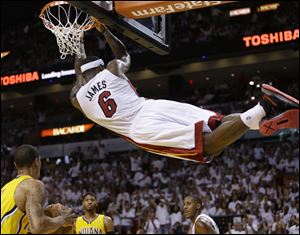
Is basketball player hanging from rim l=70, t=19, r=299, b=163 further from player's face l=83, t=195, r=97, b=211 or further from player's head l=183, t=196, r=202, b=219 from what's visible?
player's face l=83, t=195, r=97, b=211

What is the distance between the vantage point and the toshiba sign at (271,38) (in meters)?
14.8

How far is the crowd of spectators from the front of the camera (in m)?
11.6

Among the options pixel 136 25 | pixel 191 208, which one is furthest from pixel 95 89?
pixel 191 208

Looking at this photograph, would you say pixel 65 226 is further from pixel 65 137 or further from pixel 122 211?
pixel 65 137

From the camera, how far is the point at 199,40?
667 inches

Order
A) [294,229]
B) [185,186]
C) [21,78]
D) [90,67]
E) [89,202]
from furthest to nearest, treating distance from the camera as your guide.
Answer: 1. [21,78]
2. [185,186]
3. [294,229]
4. [89,202]
5. [90,67]

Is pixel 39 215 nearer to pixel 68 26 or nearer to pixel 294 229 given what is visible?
pixel 68 26

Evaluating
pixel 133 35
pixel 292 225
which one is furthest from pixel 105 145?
pixel 133 35

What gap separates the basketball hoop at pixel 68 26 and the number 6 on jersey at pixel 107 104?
0.70 m

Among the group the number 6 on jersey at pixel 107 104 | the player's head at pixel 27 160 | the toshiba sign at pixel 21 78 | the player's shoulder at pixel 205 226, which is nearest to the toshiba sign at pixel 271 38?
the toshiba sign at pixel 21 78

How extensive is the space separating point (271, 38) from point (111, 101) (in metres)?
11.2

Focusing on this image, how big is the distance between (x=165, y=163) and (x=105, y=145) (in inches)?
115

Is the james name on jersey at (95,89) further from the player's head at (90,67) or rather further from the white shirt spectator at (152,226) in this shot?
the white shirt spectator at (152,226)

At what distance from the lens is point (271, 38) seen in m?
15.2
